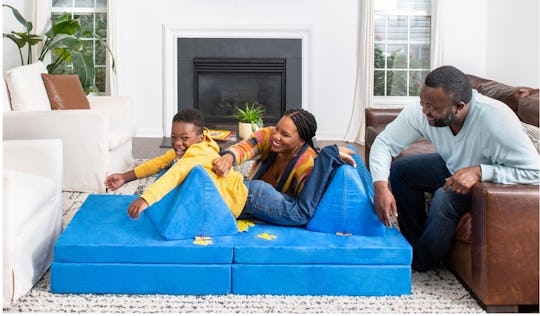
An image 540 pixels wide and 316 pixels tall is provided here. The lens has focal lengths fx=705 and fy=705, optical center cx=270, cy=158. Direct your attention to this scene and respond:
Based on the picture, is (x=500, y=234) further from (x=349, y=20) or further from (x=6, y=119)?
(x=349, y=20)

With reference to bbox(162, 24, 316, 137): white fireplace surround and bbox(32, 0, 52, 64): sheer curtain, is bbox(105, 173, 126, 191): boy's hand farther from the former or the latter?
bbox(32, 0, 52, 64): sheer curtain

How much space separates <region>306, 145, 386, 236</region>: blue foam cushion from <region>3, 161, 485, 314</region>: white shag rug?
287mm

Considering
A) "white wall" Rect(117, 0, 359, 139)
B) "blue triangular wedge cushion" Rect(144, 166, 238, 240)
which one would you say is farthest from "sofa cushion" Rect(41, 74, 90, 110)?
"blue triangular wedge cushion" Rect(144, 166, 238, 240)

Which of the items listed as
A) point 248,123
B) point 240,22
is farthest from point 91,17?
point 248,123

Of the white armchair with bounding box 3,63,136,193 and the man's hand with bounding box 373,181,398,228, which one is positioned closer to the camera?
the man's hand with bounding box 373,181,398,228

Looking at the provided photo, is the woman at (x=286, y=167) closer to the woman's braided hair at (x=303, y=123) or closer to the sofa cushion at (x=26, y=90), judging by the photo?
the woman's braided hair at (x=303, y=123)

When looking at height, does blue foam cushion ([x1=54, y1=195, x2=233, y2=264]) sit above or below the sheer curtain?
below

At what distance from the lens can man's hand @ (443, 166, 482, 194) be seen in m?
2.62

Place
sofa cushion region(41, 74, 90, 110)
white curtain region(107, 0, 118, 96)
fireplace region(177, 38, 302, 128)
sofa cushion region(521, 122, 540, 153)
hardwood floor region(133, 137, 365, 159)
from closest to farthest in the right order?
sofa cushion region(521, 122, 540, 153) → sofa cushion region(41, 74, 90, 110) → hardwood floor region(133, 137, 365, 159) → white curtain region(107, 0, 118, 96) → fireplace region(177, 38, 302, 128)

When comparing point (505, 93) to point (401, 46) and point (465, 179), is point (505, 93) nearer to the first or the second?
point (465, 179)

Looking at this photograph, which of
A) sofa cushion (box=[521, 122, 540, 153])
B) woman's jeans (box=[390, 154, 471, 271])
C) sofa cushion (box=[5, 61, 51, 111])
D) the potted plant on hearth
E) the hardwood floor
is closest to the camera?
woman's jeans (box=[390, 154, 471, 271])

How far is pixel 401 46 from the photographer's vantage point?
7473 mm

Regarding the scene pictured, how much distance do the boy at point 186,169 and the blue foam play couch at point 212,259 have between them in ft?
0.25

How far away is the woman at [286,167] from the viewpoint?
9.42ft
